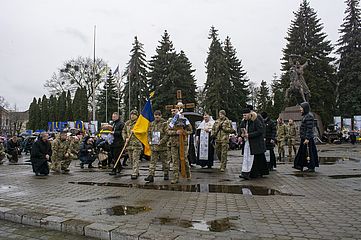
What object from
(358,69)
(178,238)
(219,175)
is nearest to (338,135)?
(358,69)

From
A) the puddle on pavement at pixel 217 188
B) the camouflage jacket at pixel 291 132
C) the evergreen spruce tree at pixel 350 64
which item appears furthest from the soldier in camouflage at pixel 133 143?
the evergreen spruce tree at pixel 350 64

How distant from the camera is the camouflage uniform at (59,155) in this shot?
40.4 feet

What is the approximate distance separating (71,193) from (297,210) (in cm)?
486

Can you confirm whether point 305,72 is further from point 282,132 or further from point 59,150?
point 59,150

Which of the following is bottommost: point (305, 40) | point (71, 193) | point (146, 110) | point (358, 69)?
point (71, 193)

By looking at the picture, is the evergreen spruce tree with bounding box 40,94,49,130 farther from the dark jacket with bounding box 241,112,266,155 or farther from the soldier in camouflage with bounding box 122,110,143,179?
the dark jacket with bounding box 241,112,266,155

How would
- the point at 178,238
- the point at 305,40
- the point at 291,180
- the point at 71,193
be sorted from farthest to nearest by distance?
the point at 305,40, the point at 291,180, the point at 71,193, the point at 178,238

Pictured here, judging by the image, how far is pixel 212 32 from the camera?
156ft

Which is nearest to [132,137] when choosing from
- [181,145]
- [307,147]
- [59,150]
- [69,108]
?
[181,145]

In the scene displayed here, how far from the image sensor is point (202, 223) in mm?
4734

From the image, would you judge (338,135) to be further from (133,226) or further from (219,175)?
(133,226)

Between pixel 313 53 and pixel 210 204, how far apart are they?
4460 cm

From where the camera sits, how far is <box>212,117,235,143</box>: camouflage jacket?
1084cm

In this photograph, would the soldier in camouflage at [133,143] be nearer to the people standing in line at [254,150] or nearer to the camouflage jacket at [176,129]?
the camouflage jacket at [176,129]
